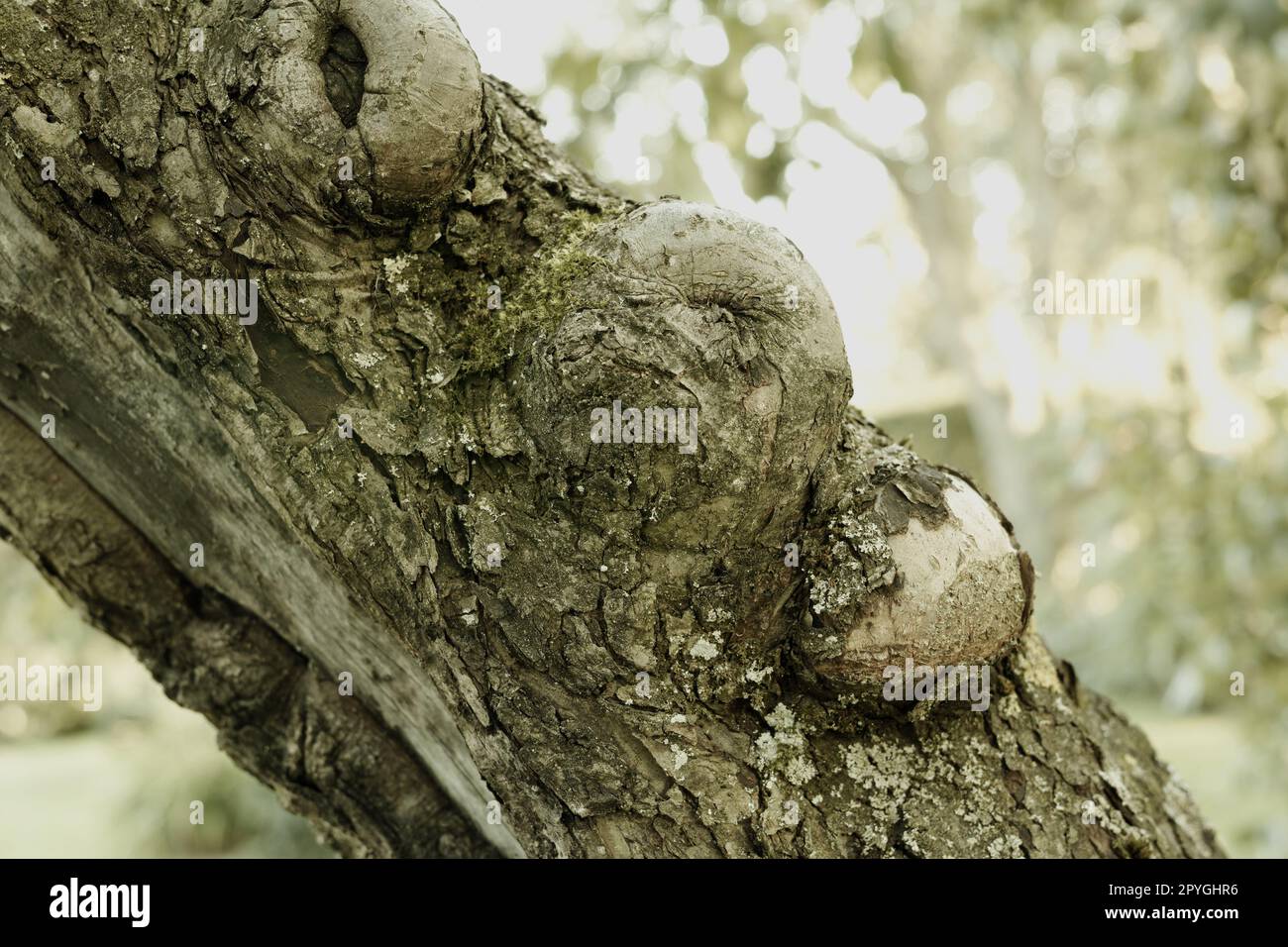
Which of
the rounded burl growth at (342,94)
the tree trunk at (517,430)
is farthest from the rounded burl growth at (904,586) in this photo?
the rounded burl growth at (342,94)

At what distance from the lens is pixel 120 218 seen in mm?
982

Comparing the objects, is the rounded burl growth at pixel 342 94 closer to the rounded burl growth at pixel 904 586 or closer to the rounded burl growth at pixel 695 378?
the rounded burl growth at pixel 695 378

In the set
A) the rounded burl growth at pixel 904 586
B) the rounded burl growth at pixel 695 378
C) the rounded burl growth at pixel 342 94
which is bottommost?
the rounded burl growth at pixel 904 586

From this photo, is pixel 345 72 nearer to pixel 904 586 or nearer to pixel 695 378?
pixel 695 378

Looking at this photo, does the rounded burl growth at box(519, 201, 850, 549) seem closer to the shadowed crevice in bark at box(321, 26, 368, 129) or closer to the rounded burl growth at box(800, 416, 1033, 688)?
the rounded burl growth at box(800, 416, 1033, 688)

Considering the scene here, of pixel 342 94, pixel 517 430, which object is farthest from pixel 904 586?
pixel 342 94

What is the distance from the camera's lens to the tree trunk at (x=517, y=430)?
0.96 meters

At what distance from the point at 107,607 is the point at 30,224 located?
47cm

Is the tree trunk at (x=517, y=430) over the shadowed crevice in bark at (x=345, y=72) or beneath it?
beneath

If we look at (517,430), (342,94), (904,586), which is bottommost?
(904,586)

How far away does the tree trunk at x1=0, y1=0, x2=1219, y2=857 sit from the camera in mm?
964

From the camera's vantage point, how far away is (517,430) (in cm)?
100

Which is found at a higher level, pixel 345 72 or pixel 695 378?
pixel 345 72
